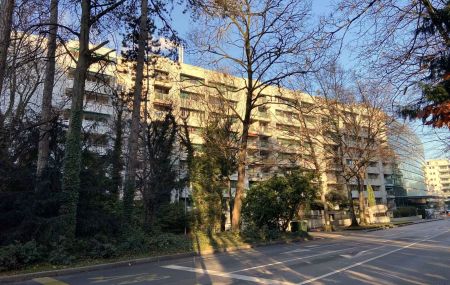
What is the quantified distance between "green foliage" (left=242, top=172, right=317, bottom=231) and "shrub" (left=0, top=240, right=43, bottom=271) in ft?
50.2

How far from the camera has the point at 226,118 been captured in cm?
3419

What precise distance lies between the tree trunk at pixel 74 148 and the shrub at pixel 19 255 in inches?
67.4

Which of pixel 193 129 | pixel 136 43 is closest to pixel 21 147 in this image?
pixel 136 43

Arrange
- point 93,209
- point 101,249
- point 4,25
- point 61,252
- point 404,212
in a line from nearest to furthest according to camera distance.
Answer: point 61,252 → point 4,25 → point 101,249 → point 93,209 → point 404,212

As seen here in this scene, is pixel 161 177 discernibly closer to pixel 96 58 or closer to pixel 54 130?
pixel 54 130

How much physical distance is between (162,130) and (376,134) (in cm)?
2190

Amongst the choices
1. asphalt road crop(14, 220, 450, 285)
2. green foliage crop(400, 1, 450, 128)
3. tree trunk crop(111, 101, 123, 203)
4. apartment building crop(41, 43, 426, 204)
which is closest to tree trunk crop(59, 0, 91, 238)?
asphalt road crop(14, 220, 450, 285)

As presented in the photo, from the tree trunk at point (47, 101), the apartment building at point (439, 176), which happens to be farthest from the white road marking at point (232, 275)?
the apartment building at point (439, 176)

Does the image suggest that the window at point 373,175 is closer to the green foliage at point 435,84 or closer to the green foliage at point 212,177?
the green foliage at point 212,177

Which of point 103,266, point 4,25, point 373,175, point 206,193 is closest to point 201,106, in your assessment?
point 206,193

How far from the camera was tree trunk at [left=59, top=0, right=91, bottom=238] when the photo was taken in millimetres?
14891

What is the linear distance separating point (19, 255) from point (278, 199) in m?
16.8

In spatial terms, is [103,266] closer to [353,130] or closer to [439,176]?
[353,130]

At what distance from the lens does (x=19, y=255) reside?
40.1 ft
